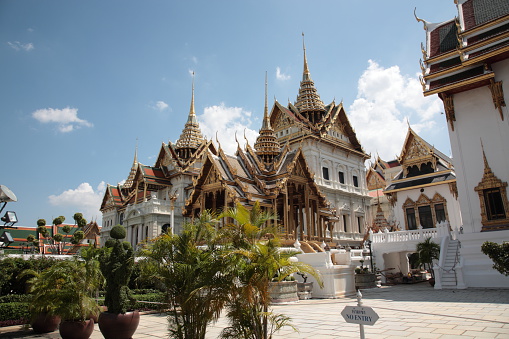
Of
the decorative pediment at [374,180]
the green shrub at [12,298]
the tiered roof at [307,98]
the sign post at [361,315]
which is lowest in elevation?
the green shrub at [12,298]

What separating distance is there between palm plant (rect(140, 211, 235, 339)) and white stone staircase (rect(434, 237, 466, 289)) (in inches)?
501

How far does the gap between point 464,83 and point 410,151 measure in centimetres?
1336

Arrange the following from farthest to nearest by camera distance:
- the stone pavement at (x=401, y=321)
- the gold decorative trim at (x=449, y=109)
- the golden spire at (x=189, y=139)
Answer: the golden spire at (x=189, y=139)
the gold decorative trim at (x=449, y=109)
the stone pavement at (x=401, y=321)

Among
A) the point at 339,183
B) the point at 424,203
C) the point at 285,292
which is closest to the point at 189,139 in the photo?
the point at 339,183

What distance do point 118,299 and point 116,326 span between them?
0.45 m

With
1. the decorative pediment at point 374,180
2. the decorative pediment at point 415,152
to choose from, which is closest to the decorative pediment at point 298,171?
the decorative pediment at point 415,152

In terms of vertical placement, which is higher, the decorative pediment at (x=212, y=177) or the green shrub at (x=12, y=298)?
the decorative pediment at (x=212, y=177)

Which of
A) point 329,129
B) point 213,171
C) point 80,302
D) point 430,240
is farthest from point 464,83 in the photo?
point 329,129

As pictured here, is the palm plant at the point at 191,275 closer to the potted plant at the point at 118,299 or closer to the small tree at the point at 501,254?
the potted plant at the point at 118,299

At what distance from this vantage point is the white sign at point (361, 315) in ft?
13.8

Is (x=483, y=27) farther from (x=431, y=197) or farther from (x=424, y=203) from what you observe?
(x=424, y=203)

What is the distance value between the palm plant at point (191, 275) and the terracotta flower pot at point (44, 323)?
3637 mm

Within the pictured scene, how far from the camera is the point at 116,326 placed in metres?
6.50

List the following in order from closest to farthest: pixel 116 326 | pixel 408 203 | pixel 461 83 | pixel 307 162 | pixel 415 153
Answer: pixel 116 326
pixel 461 83
pixel 408 203
pixel 415 153
pixel 307 162
